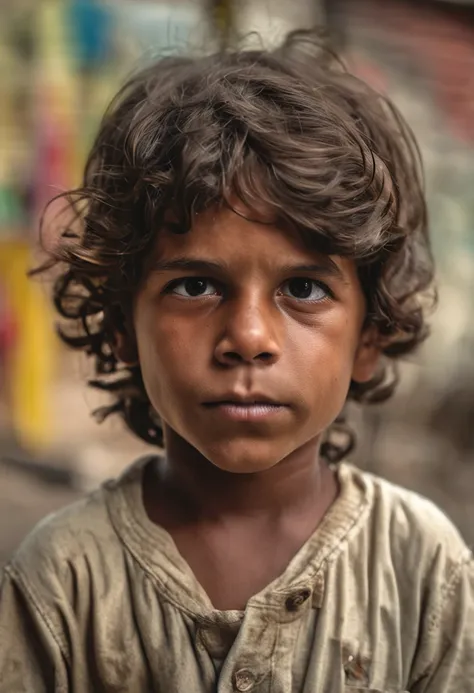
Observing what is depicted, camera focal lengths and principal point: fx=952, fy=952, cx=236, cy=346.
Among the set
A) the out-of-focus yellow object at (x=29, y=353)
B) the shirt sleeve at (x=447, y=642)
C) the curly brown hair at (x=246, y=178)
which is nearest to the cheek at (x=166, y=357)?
the curly brown hair at (x=246, y=178)

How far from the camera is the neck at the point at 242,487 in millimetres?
1549

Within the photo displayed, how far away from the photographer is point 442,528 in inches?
63.4

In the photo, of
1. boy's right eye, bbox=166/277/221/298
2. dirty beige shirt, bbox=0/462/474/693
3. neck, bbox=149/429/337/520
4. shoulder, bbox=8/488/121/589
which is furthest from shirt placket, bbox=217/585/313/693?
boy's right eye, bbox=166/277/221/298

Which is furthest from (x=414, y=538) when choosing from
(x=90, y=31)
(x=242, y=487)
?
(x=90, y=31)

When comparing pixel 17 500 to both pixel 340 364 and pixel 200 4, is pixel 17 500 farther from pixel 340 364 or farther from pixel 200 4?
pixel 340 364

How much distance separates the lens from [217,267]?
137cm

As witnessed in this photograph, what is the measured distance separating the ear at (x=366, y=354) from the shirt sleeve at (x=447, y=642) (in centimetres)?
37

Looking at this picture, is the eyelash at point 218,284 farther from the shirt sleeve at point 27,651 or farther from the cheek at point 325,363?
the shirt sleeve at point 27,651

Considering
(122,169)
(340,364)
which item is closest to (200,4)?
(122,169)

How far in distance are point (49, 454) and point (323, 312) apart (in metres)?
2.92

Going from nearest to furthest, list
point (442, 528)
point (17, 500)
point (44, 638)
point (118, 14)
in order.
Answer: point (44, 638)
point (442, 528)
point (17, 500)
point (118, 14)

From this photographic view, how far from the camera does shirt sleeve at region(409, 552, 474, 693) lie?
1.53m

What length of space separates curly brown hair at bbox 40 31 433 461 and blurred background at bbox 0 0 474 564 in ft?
6.92

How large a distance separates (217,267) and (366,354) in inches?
15.3
